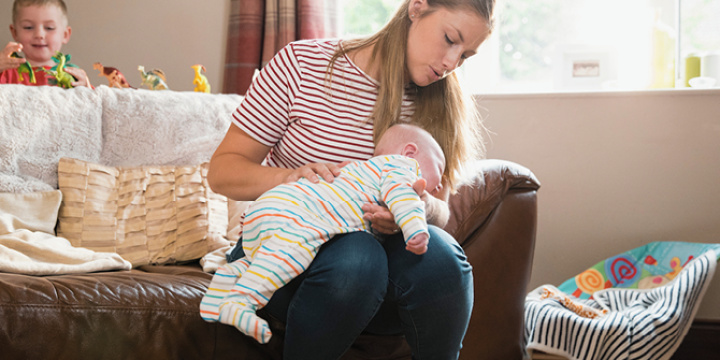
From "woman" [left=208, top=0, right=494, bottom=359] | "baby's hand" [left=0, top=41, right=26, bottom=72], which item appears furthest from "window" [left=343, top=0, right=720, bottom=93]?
"baby's hand" [left=0, top=41, right=26, bottom=72]

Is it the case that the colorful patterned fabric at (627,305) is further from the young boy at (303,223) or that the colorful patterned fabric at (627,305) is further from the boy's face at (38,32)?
the boy's face at (38,32)

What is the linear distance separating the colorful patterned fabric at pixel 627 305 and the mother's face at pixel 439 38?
0.95m

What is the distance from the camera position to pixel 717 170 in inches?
88.7

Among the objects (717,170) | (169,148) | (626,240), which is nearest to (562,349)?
(626,240)

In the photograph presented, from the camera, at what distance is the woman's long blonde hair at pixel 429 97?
1.39 m

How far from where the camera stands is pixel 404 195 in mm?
1131

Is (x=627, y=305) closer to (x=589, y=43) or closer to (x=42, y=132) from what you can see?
(x=589, y=43)

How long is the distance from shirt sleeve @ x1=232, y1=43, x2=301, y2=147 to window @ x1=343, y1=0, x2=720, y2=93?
113cm

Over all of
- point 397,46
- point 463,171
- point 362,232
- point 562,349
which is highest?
point 397,46

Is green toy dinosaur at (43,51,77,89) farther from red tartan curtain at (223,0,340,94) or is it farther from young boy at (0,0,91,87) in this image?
red tartan curtain at (223,0,340,94)

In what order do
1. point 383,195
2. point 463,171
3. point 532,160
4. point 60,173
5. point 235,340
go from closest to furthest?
point 383,195, point 235,340, point 463,171, point 60,173, point 532,160

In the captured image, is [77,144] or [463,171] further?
[77,144]

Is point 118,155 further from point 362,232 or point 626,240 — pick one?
point 626,240

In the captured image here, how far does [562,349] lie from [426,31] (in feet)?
3.59
